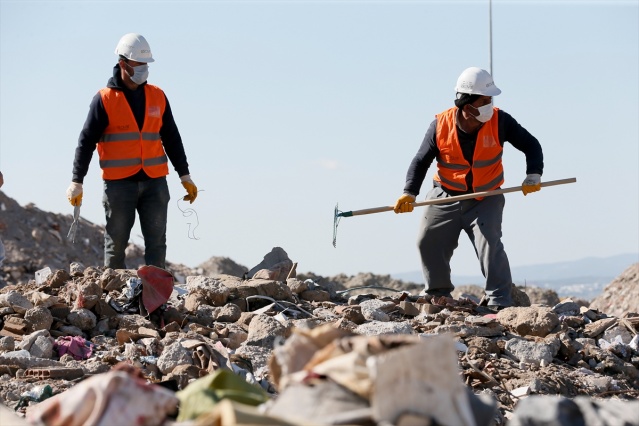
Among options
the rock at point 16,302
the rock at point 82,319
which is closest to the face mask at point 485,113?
the rock at point 82,319

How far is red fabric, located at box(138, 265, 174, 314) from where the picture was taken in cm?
758

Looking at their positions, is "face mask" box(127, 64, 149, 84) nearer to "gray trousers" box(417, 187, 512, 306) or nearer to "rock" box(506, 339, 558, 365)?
"gray trousers" box(417, 187, 512, 306)

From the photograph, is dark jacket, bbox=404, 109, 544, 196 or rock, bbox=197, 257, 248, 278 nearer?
dark jacket, bbox=404, 109, 544, 196

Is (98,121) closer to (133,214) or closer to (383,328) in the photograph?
(133,214)

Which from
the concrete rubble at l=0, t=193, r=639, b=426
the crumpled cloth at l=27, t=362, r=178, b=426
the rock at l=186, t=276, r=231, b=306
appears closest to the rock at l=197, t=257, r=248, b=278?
the concrete rubble at l=0, t=193, r=639, b=426

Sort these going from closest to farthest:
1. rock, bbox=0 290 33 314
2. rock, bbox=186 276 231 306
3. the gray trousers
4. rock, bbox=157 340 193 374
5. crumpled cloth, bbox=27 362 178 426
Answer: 1. crumpled cloth, bbox=27 362 178 426
2. rock, bbox=157 340 193 374
3. rock, bbox=0 290 33 314
4. rock, bbox=186 276 231 306
5. the gray trousers

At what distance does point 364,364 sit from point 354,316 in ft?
14.2

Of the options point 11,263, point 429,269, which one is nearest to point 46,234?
point 11,263

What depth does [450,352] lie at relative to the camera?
3295 millimetres

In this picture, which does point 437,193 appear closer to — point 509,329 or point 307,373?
point 509,329

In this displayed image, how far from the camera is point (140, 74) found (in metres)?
8.84

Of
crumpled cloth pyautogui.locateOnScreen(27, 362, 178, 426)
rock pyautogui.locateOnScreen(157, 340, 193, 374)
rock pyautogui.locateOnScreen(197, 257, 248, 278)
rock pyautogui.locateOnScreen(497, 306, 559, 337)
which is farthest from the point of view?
rock pyautogui.locateOnScreen(197, 257, 248, 278)

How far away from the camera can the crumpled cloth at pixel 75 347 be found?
22.3 feet

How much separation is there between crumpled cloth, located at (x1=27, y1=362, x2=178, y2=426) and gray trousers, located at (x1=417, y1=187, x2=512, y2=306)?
5.71 meters
